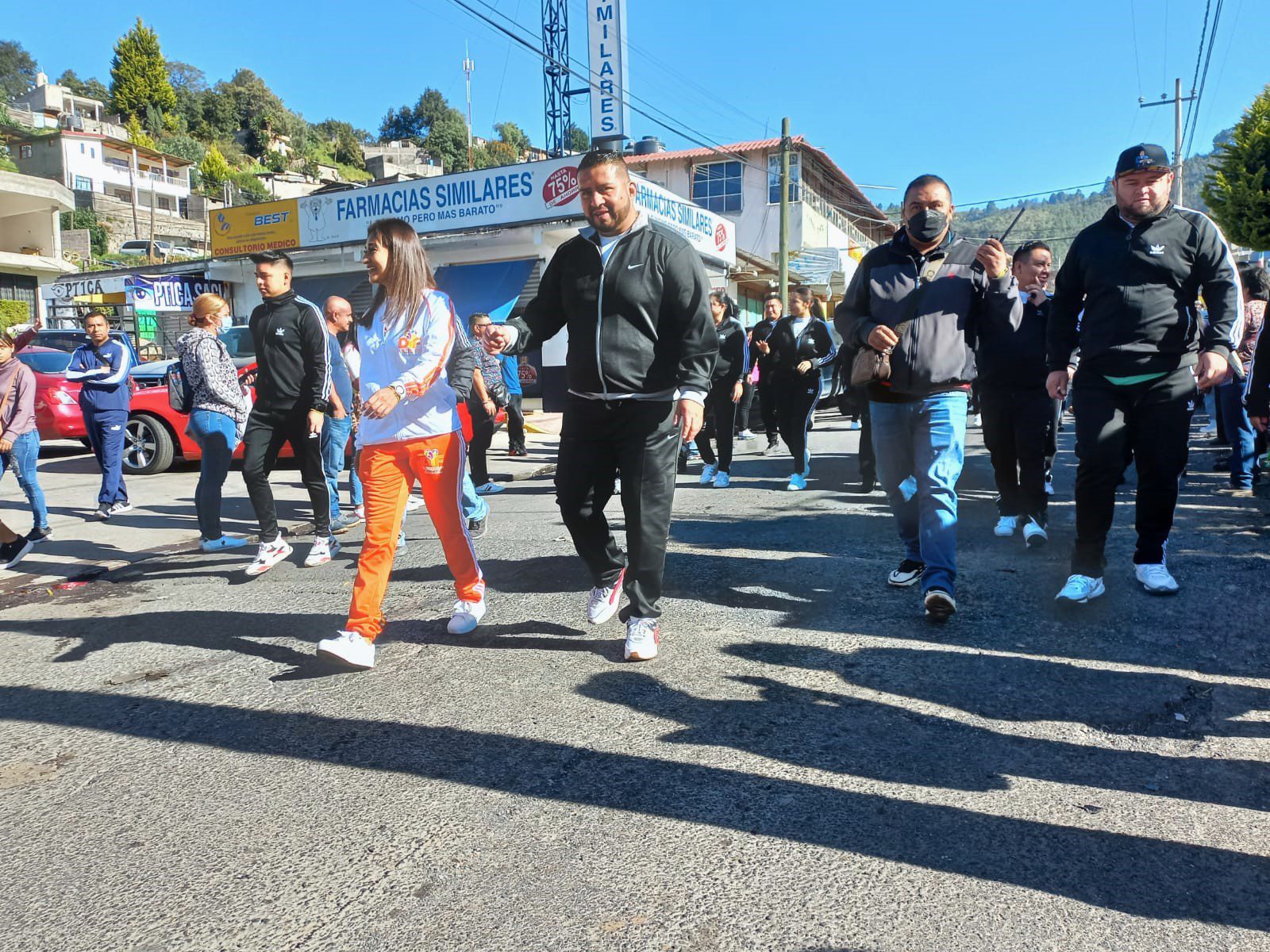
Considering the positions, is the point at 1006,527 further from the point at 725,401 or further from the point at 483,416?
the point at 483,416

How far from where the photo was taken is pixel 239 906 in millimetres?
2234

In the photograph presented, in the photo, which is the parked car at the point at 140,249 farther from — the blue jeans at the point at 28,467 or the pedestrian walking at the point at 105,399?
the blue jeans at the point at 28,467

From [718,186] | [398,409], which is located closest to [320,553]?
[398,409]

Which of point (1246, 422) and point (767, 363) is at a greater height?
point (767, 363)

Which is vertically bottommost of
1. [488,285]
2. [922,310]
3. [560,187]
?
[922,310]

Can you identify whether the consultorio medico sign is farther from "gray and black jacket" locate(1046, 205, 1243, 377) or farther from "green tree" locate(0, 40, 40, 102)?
"green tree" locate(0, 40, 40, 102)

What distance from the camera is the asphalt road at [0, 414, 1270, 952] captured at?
2166mm

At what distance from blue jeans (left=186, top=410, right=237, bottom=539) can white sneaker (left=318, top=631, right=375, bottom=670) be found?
2.91m

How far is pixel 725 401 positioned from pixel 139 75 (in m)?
95.0

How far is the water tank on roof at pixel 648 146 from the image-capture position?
37.5m

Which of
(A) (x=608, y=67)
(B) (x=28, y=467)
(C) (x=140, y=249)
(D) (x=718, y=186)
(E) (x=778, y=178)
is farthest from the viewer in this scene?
(C) (x=140, y=249)

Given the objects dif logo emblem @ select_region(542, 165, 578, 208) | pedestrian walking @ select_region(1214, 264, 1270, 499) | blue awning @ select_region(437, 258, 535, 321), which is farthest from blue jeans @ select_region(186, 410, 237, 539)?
dif logo emblem @ select_region(542, 165, 578, 208)

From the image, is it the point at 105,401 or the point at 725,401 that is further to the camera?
the point at 725,401

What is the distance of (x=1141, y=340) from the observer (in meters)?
4.36
